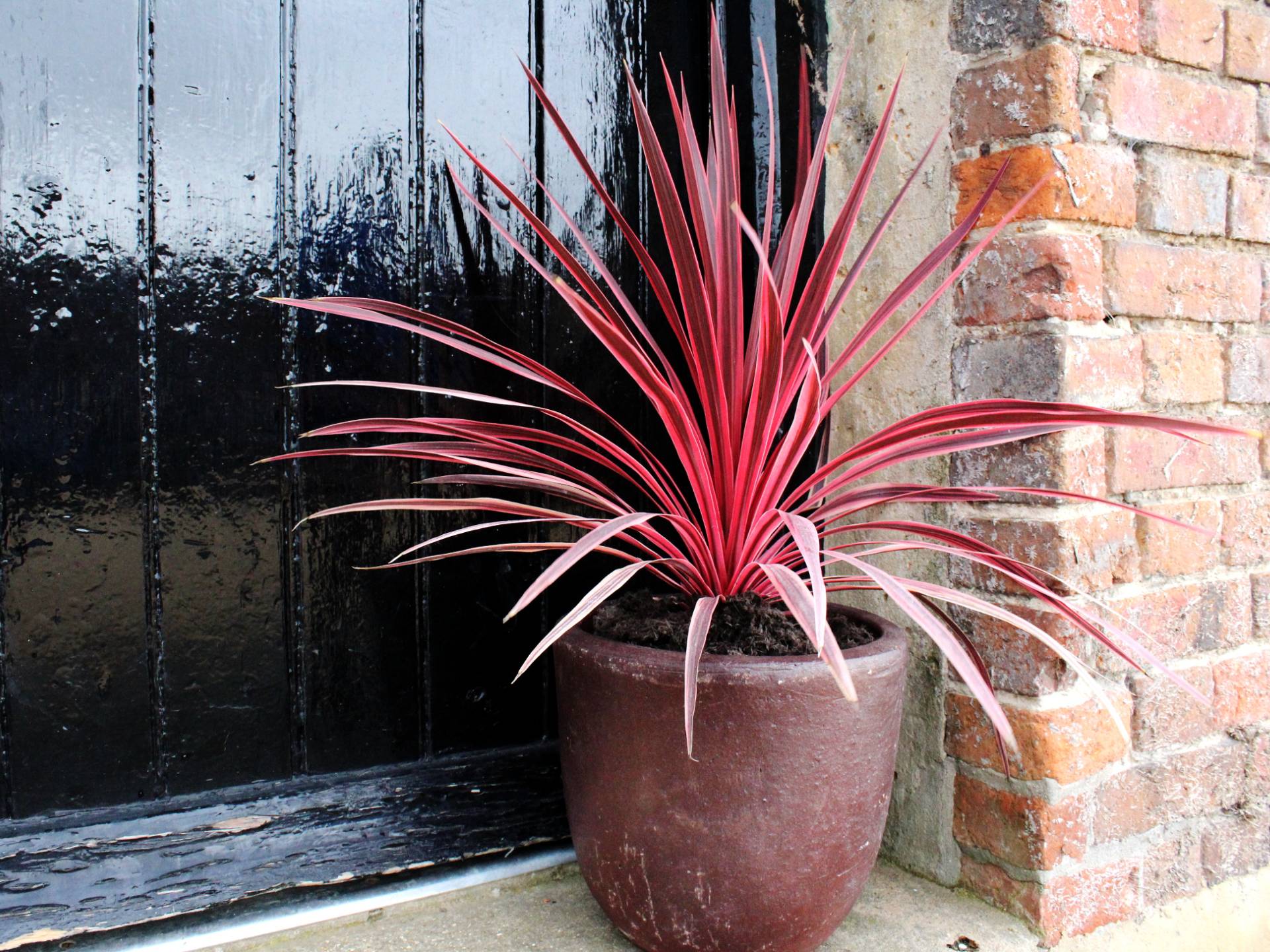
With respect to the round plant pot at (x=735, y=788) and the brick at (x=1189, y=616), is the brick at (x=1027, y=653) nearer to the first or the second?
the brick at (x=1189, y=616)

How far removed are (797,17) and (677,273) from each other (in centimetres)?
72

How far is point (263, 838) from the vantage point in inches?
47.9

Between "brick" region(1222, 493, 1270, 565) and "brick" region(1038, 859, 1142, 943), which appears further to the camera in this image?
"brick" region(1222, 493, 1270, 565)

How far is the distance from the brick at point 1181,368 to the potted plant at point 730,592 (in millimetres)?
356

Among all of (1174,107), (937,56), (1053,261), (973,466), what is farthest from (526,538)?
(1174,107)

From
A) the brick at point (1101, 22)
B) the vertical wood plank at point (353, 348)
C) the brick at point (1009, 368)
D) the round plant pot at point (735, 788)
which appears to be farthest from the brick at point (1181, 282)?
the vertical wood plank at point (353, 348)

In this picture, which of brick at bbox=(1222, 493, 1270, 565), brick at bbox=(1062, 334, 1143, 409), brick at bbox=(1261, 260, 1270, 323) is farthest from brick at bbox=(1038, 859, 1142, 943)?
brick at bbox=(1261, 260, 1270, 323)

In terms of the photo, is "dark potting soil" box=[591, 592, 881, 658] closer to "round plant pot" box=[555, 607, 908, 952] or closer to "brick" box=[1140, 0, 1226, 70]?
"round plant pot" box=[555, 607, 908, 952]

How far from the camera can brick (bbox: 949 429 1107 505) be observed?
117 centimetres

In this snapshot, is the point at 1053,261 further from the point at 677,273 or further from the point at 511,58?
the point at 511,58

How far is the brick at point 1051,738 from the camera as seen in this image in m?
1.18

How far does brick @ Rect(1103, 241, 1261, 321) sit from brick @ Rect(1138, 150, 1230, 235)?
0.11ft

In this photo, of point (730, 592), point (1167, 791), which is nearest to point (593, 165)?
point (730, 592)

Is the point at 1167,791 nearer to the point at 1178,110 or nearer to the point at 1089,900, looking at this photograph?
the point at 1089,900
